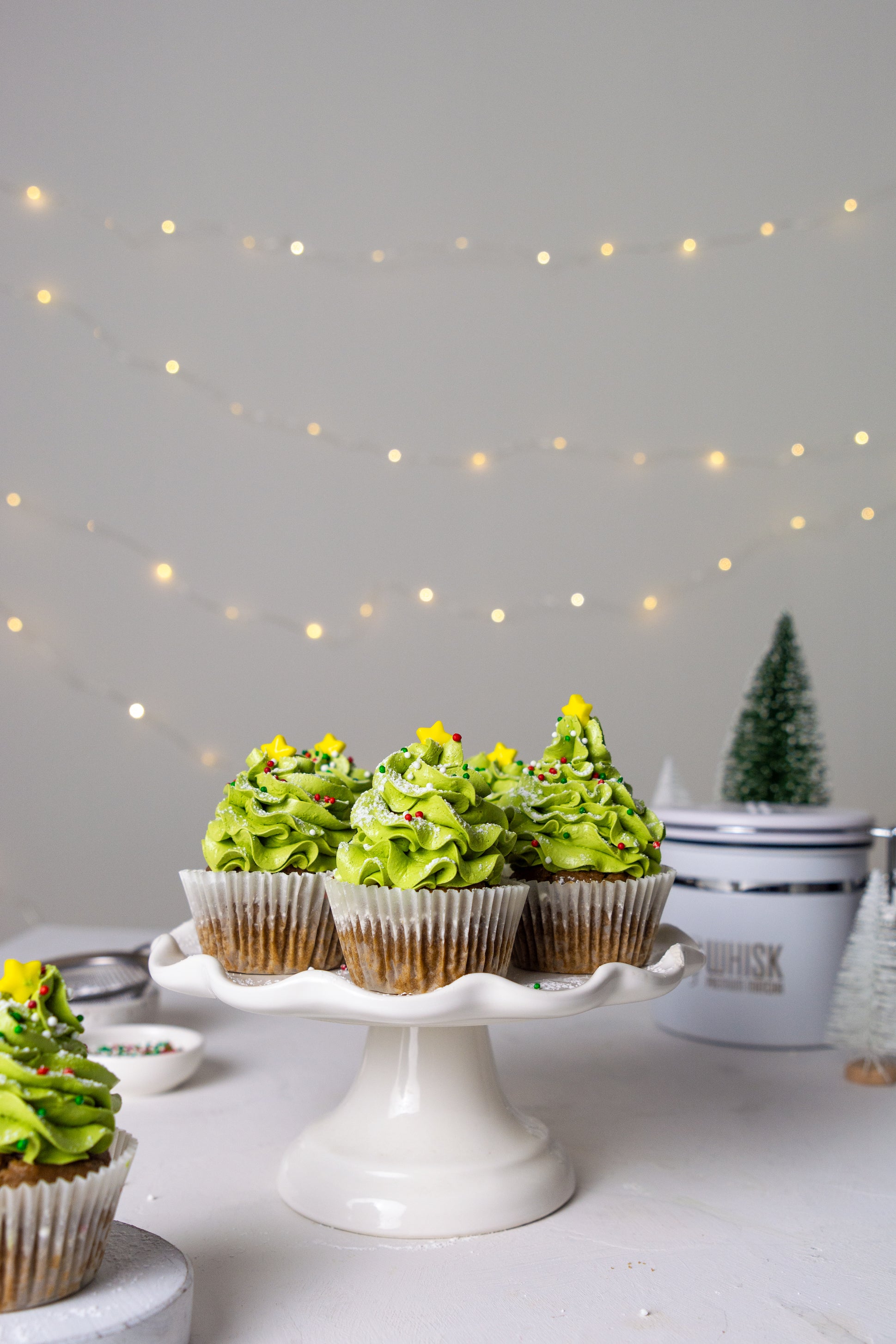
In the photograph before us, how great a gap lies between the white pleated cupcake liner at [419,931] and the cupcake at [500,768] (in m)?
0.22

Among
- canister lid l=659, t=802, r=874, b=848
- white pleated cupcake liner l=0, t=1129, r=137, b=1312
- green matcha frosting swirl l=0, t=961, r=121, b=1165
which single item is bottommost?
white pleated cupcake liner l=0, t=1129, r=137, b=1312

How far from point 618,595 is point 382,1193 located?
2104 mm

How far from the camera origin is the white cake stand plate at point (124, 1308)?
Result: 24.3 inches

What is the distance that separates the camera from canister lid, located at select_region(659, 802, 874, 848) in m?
1.37

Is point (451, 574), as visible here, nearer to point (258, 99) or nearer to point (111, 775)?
point (111, 775)

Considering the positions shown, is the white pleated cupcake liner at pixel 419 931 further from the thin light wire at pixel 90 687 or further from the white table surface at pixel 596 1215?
the thin light wire at pixel 90 687

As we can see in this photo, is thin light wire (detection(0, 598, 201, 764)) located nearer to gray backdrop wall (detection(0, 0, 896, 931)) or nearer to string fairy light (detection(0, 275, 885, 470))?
gray backdrop wall (detection(0, 0, 896, 931))

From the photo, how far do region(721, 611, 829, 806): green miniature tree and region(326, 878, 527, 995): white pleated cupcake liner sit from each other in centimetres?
84

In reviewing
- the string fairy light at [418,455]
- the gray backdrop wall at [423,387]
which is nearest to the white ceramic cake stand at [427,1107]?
the gray backdrop wall at [423,387]

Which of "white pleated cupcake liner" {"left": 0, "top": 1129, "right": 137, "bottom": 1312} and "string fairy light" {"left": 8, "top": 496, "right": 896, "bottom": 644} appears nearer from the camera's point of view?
"white pleated cupcake liner" {"left": 0, "top": 1129, "right": 137, "bottom": 1312}

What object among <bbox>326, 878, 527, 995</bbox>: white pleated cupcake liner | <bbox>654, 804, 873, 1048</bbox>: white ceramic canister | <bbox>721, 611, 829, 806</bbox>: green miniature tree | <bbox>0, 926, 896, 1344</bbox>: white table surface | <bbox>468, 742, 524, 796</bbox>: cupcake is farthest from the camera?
<bbox>721, 611, 829, 806</bbox>: green miniature tree

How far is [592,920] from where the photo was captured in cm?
100

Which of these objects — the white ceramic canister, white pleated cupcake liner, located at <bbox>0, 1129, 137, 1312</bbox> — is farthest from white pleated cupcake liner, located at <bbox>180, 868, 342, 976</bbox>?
the white ceramic canister

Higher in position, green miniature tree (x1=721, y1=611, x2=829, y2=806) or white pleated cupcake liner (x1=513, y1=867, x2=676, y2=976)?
green miniature tree (x1=721, y1=611, x2=829, y2=806)
